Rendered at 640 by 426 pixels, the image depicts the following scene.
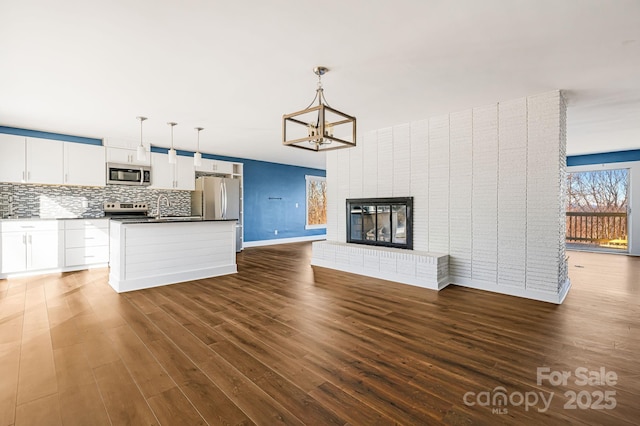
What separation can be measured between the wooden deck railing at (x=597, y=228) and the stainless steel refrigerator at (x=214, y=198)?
8702mm

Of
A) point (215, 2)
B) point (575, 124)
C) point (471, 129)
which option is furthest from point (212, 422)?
point (575, 124)

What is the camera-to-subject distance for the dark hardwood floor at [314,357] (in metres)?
1.64

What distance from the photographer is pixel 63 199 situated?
5.57m

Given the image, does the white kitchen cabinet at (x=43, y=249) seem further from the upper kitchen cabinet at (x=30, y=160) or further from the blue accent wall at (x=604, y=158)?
the blue accent wall at (x=604, y=158)

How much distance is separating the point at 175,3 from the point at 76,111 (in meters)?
3.30

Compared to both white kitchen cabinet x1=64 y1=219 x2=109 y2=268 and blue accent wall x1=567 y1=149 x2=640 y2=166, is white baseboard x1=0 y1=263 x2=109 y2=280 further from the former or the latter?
blue accent wall x1=567 y1=149 x2=640 y2=166

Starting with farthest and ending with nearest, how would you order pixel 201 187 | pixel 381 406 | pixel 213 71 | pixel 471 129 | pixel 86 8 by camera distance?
pixel 201 187, pixel 471 129, pixel 213 71, pixel 86 8, pixel 381 406

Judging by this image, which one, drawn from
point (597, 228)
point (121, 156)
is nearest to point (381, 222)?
point (121, 156)

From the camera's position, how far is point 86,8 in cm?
205

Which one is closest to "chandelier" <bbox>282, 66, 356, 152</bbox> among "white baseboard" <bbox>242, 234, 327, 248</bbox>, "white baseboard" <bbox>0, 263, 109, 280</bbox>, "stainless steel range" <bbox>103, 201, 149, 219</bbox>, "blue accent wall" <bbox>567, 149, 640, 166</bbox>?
"stainless steel range" <bbox>103, 201, 149, 219</bbox>

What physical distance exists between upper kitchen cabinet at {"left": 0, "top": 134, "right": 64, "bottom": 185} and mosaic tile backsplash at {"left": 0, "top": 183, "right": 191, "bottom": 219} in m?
0.39

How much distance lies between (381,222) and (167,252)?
338cm

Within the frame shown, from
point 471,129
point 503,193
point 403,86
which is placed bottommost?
point 503,193

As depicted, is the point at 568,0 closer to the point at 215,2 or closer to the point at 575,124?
the point at 215,2
